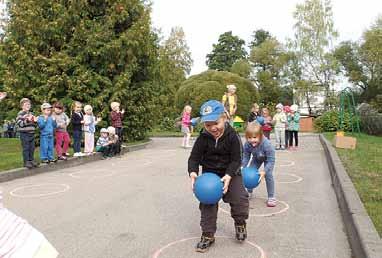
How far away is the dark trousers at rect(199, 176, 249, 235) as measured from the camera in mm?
4875

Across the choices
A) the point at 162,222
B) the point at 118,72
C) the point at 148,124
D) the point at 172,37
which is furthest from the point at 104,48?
the point at 172,37

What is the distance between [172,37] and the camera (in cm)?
5834

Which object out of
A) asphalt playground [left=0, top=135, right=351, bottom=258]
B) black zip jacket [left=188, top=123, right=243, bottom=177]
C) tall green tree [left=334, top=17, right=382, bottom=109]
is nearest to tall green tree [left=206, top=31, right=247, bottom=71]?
tall green tree [left=334, top=17, right=382, bottom=109]

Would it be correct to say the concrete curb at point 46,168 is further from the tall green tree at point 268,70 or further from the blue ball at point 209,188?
the tall green tree at point 268,70

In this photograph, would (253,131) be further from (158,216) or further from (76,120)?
(76,120)

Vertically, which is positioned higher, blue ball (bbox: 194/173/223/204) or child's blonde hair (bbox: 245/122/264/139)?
child's blonde hair (bbox: 245/122/264/139)

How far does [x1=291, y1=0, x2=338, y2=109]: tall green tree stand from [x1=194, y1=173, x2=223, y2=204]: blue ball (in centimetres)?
4729

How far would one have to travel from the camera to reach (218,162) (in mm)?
Answer: 5039

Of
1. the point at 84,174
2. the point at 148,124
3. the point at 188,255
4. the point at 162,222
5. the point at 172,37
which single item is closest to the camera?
the point at 188,255

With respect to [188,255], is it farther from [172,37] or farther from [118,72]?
[172,37]

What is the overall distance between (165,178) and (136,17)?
445 inches

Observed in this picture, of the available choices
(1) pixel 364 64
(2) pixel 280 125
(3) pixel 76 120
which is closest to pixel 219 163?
(3) pixel 76 120

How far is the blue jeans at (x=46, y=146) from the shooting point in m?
11.5

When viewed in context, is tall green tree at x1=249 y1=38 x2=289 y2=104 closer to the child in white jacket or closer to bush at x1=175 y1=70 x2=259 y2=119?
bush at x1=175 y1=70 x2=259 y2=119
